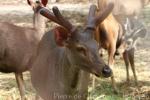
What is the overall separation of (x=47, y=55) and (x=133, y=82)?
2.83m

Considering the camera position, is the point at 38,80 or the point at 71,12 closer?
the point at 38,80

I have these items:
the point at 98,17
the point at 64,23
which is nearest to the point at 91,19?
the point at 98,17

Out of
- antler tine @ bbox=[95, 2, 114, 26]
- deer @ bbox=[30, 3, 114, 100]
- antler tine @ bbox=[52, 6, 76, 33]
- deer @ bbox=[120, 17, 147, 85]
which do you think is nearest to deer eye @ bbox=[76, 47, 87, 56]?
deer @ bbox=[30, 3, 114, 100]

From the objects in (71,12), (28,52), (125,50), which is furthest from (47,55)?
(71,12)

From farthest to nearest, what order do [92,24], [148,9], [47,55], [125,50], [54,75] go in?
[148,9] → [125,50] → [47,55] → [54,75] → [92,24]

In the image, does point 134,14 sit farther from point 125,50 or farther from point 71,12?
point 71,12

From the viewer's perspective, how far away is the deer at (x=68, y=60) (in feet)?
13.4

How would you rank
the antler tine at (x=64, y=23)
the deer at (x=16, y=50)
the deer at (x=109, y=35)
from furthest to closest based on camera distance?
the deer at (x=109, y=35), the deer at (x=16, y=50), the antler tine at (x=64, y=23)

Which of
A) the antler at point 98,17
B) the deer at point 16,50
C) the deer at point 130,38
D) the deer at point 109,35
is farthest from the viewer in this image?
the deer at point 130,38

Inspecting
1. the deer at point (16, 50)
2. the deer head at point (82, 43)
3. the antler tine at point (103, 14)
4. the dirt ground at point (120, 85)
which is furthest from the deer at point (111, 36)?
the deer head at point (82, 43)

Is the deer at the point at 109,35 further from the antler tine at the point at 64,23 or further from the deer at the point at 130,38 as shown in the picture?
the antler tine at the point at 64,23

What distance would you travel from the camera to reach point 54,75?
4.73 m

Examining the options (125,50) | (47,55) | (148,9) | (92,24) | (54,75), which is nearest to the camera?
(92,24)

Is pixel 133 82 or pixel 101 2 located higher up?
pixel 101 2
